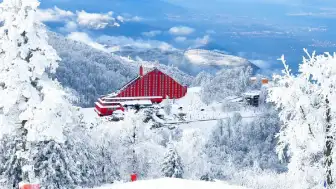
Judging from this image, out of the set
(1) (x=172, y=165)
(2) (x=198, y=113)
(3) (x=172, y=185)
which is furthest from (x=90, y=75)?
(3) (x=172, y=185)

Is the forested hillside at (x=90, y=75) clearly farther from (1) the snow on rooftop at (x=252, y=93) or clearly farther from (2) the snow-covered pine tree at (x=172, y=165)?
(2) the snow-covered pine tree at (x=172, y=165)

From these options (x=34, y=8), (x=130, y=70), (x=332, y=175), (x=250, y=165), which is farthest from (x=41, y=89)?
(x=130, y=70)

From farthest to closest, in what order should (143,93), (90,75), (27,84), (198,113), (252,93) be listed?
(90,75) → (252,93) → (143,93) → (198,113) → (27,84)

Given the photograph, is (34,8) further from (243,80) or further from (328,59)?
(243,80)

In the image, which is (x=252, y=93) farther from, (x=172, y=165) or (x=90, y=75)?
(x=90, y=75)

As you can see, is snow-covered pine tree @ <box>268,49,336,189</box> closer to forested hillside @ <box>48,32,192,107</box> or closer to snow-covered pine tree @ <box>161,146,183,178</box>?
snow-covered pine tree @ <box>161,146,183,178</box>
